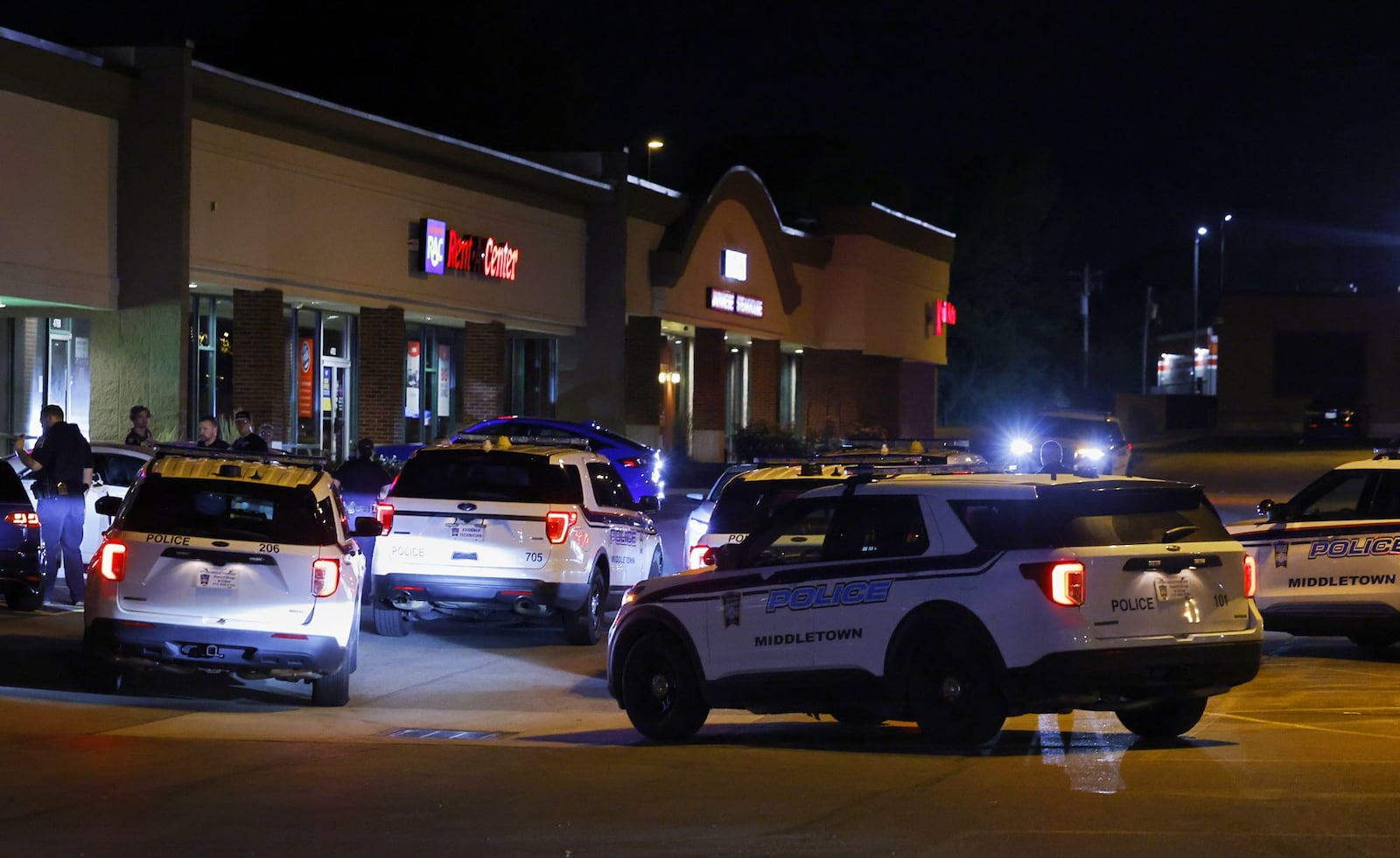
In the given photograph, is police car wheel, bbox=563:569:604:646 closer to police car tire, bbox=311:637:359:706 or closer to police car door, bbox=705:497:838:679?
police car tire, bbox=311:637:359:706

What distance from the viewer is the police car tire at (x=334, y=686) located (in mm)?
12883

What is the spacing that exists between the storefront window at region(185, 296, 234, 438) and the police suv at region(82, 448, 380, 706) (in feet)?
62.0

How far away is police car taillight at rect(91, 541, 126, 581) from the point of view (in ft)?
41.1

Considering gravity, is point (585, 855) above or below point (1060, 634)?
below

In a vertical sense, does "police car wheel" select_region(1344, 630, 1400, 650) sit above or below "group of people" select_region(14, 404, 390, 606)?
below

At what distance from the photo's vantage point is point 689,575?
12.0m

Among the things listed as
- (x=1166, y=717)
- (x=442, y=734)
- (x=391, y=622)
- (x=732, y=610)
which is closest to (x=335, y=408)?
(x=391, y=622)

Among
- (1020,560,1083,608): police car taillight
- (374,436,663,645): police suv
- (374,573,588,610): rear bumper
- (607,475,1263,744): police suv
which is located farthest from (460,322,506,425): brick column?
(1020,560,1083,608): police car taillight

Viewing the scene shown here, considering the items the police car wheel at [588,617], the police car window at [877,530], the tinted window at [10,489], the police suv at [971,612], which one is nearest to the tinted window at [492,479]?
the police car wheel at [588,617]

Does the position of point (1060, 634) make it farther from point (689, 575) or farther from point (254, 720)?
point (254, 720)

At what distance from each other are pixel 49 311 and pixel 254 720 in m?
18.2

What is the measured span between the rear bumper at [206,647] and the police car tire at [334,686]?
9.4 inches

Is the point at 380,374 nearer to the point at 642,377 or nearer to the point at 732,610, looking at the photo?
the point at 642,377

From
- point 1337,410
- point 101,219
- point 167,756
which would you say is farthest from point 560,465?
point 1337,410
